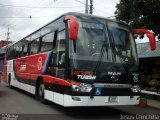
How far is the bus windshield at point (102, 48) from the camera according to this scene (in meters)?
9.77

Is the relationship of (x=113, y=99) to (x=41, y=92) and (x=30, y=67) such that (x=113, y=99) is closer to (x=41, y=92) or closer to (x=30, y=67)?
(x=41, y=92)

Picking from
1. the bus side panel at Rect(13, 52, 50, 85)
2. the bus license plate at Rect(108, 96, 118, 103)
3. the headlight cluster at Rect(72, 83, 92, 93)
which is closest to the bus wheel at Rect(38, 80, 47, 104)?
the bus side panel at Rect(13, 52, 50, 85)

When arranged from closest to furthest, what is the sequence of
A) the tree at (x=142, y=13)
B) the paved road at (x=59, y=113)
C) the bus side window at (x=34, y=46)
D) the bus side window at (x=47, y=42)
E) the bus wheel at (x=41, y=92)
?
1. the paved road at (x=59, y=113)
2. the bus side window at (x=47, y=42)
3. the bus wheel at (x=41, y=92)
4. the tree at (x=142, y=13)
5. the bus side window at (x=34, y=46)

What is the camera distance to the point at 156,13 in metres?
13.8

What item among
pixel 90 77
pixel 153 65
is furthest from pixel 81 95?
pixel 153 65

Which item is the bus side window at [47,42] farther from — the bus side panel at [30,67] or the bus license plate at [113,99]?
the bus license plate at [113,99]

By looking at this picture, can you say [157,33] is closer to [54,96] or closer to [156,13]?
[156,13]

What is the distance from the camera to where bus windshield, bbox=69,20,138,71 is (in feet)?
32.1

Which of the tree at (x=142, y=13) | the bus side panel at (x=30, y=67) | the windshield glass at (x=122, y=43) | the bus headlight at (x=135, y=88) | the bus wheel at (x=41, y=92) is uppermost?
the tree at (x=142, y=13)

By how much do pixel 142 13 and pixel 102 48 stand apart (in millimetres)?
4739

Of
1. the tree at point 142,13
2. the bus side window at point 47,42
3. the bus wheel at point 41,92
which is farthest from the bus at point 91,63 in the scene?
the tree at point 142,13

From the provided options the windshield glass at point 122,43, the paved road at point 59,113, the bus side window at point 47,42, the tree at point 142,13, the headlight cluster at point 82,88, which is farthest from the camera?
the tree at point 142,13

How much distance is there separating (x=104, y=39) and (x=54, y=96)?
2.57m

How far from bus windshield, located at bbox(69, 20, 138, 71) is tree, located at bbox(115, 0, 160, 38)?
305cm
